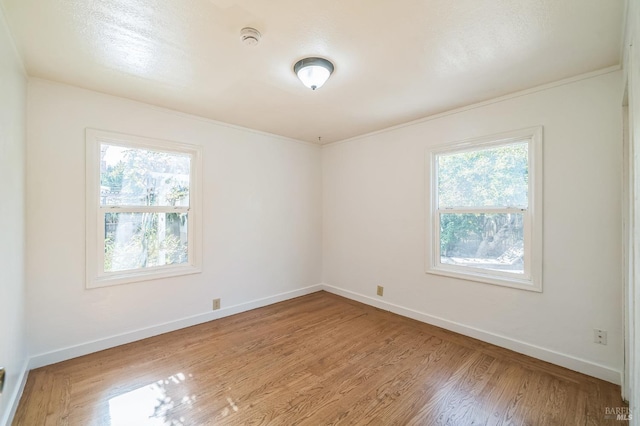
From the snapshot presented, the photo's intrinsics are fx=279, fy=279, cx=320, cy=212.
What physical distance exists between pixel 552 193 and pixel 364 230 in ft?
Result: 7.29

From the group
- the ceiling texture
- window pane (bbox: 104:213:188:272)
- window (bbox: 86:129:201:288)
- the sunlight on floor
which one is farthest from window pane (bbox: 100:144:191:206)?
the sunlight on floor

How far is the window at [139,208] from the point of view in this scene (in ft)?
8.93

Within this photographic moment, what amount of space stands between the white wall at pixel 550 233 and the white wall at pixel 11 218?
3.55 metres

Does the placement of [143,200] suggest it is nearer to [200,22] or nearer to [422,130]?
[200,22]

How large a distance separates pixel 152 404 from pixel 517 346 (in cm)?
316

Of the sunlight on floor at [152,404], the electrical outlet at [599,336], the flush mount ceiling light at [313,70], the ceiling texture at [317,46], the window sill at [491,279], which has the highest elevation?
the ceiling texture at [317,46]

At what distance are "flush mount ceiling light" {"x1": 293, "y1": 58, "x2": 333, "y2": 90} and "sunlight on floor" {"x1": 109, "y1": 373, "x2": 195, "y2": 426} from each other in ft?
8.42

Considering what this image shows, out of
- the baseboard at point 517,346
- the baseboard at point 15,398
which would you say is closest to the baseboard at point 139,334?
the baseboard at point 15,398

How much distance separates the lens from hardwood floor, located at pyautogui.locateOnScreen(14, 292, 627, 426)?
6.11ft

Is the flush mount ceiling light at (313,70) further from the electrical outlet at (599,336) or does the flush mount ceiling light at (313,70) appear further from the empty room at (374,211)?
the electrical outlet at (599,336)

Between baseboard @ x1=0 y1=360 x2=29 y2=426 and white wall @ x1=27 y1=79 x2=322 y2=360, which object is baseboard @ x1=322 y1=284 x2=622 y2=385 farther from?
baseboard @ x1=0 y1=360 x2=29 y2=426

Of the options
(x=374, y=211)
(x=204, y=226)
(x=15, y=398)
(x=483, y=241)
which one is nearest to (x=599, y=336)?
(x=483, y=241)

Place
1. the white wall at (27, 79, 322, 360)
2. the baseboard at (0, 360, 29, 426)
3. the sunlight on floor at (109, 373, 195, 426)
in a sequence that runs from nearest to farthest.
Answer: the baseboard at (0, 360, 29, 426) → the sunlight on floor at (109, 373, 195, 426) → the white wall at (27, 79, 322, 360)

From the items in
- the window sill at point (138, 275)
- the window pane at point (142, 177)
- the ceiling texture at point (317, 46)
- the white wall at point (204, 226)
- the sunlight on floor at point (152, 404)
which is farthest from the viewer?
the window pane at point (142, 177)
